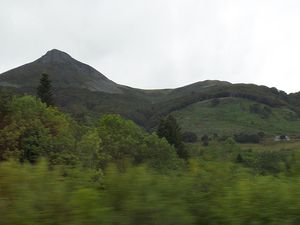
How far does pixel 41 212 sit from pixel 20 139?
34541 mm

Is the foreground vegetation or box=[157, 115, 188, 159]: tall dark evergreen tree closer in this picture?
the foreground vegetation

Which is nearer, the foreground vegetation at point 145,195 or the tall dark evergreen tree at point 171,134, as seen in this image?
the foreground vegetation at point 145,195

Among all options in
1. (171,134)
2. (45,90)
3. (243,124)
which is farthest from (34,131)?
(243,124)

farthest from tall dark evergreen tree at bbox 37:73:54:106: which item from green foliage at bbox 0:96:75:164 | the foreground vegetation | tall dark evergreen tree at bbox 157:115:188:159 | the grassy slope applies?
the grassy slope

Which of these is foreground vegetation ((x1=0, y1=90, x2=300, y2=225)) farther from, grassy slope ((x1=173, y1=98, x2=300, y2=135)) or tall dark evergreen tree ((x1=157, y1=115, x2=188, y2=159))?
grassy slope ((x1=173, y1=98, x2=300, y2=135))

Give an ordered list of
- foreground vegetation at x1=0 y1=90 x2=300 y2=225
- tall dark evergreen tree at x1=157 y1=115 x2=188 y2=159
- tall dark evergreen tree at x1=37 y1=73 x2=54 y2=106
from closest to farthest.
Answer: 1. foreground vegetation at x1=0 y1=90 x2=300 y2=225
2. tall dark evergreen tree at x1=37 y1=73 x2=54 y2=106
3. tall dark evergreen tree at x1=157 y1=115 x2=188 y2=159

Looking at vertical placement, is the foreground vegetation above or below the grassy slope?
below

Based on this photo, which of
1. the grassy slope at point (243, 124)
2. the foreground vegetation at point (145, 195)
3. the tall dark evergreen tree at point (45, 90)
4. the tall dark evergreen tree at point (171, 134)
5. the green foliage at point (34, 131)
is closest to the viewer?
the foreground vegetation at point (145, 195)

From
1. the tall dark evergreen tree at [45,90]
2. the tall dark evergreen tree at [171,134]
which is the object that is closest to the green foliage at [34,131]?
the tall dark evergreen tree at [45,90]

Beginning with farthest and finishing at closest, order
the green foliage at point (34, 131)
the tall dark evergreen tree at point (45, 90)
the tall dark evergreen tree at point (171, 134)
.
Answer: the tall dark evergreen tree at point (171, 134), the tall dark evergreen tree at point (45, 90), the green foliage at point (34, 131)

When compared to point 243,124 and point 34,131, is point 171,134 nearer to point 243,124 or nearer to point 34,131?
point 34,131

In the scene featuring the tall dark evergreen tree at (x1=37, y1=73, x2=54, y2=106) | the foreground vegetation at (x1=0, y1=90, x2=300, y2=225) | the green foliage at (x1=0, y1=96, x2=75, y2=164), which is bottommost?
the foreground vegetation at (x1=0, y1=90, x2=300, y2=225)

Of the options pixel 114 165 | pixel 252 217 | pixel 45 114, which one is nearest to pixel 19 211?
pixel 114 165

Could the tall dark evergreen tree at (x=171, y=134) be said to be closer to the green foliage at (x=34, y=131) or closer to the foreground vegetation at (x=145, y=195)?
the green foliage at (x=34, y=131)
